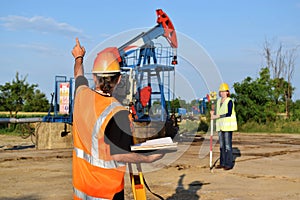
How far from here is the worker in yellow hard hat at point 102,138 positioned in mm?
3332

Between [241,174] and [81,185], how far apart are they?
841 centimetres

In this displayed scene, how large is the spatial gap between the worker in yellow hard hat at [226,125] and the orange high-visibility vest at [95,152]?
872 cm

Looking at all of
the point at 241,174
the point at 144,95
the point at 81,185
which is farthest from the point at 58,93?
the point at 81,185

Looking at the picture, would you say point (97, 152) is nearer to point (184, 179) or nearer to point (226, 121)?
point (184, 179)

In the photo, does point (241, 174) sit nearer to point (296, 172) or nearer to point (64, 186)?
point (296, 172)

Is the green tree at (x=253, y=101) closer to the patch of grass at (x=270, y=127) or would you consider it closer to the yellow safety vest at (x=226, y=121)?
the patch of grass at (x=270, y=127)

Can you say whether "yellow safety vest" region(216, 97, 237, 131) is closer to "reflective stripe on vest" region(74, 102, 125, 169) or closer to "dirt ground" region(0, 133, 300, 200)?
"dirt ground" region(0, 133, 300, 200)

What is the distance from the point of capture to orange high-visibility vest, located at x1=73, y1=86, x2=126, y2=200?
3402mm

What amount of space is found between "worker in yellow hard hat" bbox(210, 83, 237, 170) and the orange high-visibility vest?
872 cm

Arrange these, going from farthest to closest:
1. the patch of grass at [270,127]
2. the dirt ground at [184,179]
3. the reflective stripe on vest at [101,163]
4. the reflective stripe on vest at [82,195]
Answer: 1. the patch of grass at [270,127]
2. the dirt ground at [184,179]
3. the reflective stripe on vest at [82,195]
4. the reflective stripe on vest at [101,163]

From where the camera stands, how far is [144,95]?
18.9 meters

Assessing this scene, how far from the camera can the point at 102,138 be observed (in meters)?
3.36

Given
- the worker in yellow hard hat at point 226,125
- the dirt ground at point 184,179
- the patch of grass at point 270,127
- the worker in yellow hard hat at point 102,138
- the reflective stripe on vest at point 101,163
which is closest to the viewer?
the worker in yellow hard hat at point 102,138

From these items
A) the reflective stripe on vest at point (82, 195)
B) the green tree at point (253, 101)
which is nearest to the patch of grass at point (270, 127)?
the green tree at point (253, 101)
